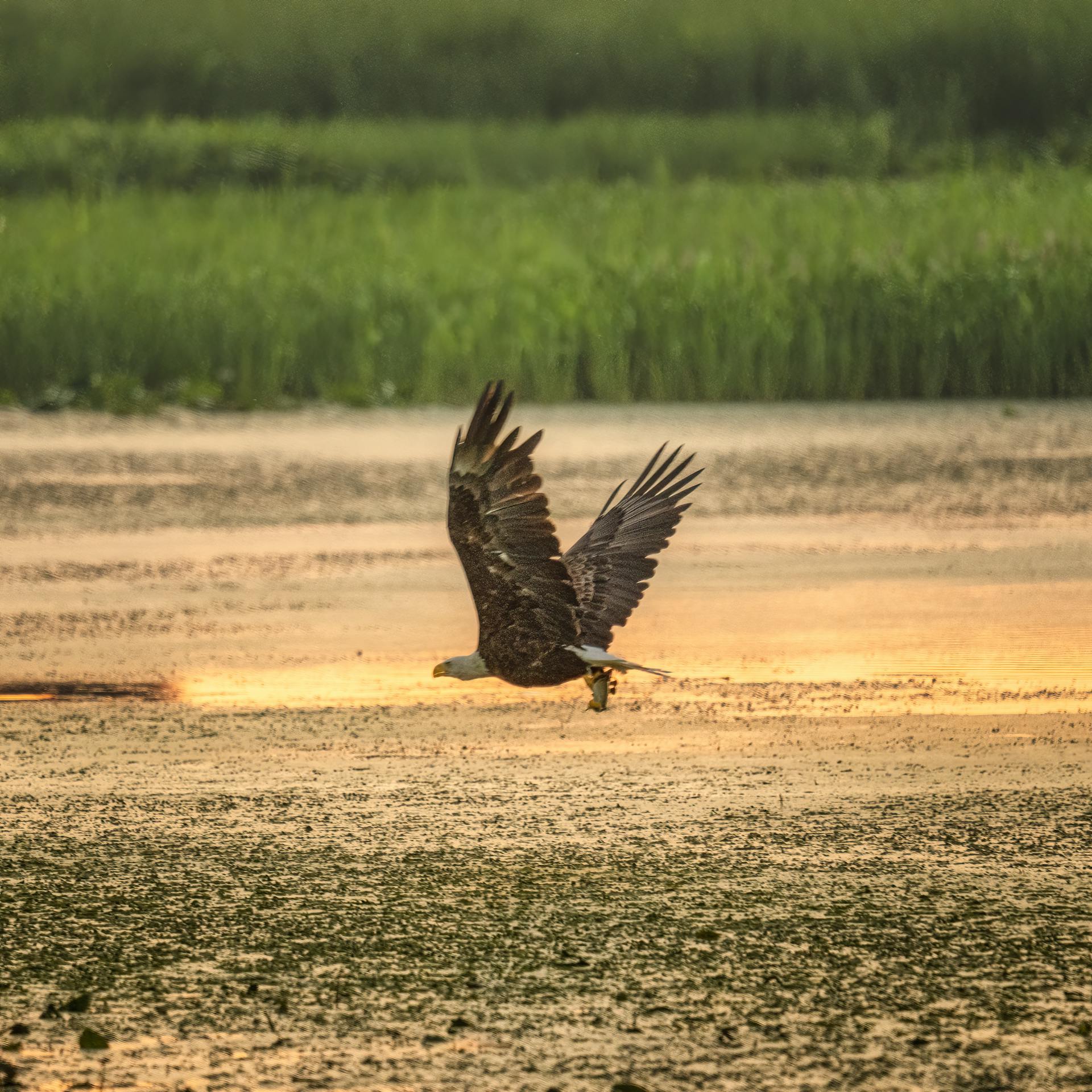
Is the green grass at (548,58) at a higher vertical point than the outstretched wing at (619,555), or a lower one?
higher

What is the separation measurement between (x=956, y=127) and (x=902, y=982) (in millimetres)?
32519

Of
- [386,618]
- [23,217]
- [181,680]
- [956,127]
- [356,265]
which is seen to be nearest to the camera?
[181,680]

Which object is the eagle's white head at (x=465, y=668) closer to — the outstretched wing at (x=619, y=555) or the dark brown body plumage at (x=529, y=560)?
the dark brown body plumage at (x=529, y=560)

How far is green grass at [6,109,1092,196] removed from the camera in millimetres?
29766

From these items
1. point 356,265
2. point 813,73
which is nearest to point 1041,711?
point 356,265

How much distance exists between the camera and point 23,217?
24.9 metres

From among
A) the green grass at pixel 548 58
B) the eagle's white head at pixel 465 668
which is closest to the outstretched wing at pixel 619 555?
the eagle's white head at pixel 465 668

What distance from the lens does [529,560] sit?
209 inches

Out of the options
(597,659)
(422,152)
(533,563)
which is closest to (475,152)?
(422,152)

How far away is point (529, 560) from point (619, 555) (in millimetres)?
806

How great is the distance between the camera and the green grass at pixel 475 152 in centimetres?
2977

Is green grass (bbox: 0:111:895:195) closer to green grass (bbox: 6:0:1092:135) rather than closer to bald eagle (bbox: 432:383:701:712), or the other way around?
green grass (bbox: 6:0:1092:135)

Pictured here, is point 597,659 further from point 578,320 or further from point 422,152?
point 422,152

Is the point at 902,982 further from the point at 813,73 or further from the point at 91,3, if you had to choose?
the point at 91,3
